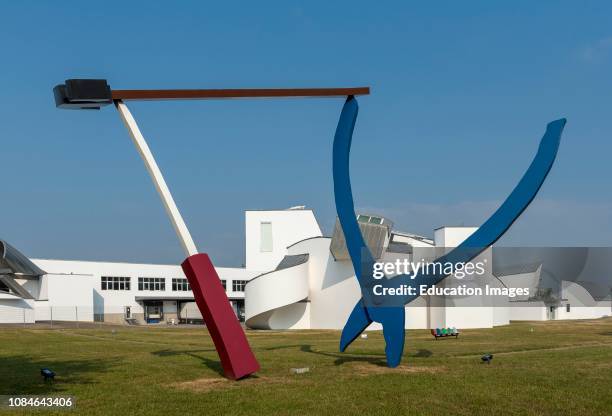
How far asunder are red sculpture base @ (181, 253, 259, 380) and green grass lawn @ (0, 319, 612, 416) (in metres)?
0.40

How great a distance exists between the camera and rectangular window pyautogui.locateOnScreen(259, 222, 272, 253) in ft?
211

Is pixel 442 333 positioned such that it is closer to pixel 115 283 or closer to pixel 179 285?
pixel 115 283

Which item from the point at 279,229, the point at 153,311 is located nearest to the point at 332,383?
the point at 279,229

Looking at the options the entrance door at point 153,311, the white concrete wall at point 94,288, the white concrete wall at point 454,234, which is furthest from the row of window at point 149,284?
the white concrete wall at point 454,234

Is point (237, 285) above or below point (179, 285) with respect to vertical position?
Result: below

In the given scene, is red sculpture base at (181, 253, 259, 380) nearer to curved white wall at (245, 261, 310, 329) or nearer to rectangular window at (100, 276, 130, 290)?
curved white wall at (245, 261, 310, 329)

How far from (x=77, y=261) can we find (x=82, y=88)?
49.1m

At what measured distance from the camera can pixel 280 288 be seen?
149 feet

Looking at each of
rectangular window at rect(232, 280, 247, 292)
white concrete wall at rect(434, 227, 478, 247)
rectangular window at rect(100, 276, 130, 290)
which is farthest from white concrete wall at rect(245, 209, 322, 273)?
white concrete wall at rect(434, 227, 478, 247)

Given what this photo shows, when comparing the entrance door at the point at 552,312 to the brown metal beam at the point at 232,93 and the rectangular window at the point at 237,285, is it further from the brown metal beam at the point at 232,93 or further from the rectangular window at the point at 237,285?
the brown metal beam at the point at 232,93

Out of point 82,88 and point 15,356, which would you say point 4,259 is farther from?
point 82,88

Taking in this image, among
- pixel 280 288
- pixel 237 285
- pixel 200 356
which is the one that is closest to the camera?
pixel 200 356

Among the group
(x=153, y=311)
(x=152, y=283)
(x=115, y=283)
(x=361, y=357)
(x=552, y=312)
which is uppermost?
(x=115, y=283)

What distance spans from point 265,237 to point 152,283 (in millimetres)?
12956
